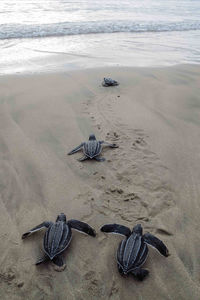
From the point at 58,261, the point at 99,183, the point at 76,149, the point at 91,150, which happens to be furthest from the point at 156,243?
the point at 76,149

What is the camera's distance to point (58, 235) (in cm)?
172

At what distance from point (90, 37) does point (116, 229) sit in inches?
299

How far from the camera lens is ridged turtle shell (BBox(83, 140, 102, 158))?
2.62 metres

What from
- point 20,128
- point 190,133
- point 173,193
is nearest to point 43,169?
point 20,128

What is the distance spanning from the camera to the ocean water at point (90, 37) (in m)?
5.77

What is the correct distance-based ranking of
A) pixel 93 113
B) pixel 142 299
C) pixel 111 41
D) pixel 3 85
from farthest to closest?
1. pixel 111 41
2. pixel 3 85
3. pixel 93 113
4. pixel 142 299

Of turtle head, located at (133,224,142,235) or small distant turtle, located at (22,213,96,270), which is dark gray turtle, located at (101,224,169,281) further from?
small distant turtle, located at (22,213,96,270)

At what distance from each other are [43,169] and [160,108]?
6.87 feet

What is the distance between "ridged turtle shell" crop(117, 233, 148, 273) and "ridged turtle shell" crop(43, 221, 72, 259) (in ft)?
1.28

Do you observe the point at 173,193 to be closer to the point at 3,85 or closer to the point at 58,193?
the point at 58,193

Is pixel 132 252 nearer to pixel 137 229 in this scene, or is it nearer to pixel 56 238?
pixel 137 229

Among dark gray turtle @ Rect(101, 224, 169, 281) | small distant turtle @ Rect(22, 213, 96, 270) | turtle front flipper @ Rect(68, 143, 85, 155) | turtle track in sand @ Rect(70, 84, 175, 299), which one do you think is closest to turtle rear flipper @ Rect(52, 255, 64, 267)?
small distant turtle @ Rect(22, 213, 96, 270)

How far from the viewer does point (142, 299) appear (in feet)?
4.93

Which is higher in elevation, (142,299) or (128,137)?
(128,137)
